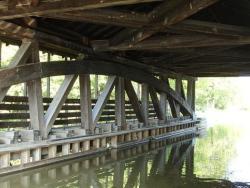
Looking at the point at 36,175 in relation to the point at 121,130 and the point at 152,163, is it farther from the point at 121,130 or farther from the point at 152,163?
the point at 121,130

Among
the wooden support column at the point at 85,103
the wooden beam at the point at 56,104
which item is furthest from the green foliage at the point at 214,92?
the wooden beam at the point at 56,104

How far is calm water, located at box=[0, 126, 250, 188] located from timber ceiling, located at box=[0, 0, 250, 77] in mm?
2816

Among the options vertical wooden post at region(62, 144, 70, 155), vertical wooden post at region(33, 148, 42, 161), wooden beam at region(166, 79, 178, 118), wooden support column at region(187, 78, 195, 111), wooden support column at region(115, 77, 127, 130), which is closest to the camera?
vertical wooden post at region(33, 148, 42, 161)

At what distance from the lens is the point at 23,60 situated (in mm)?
8570

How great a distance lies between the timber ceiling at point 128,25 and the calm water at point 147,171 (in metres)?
2.82

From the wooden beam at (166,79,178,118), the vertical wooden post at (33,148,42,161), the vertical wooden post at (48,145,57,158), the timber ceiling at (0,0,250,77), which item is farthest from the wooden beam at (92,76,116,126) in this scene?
the wooden beam at (166,79,178,118)

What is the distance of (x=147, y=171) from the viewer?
8797mm

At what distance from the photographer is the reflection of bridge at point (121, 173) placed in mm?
7375

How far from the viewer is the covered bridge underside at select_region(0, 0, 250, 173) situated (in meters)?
7.43

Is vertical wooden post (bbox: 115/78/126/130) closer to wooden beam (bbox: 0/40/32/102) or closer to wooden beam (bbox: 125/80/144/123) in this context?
wooden beam (bbox: 125/80/144/123)

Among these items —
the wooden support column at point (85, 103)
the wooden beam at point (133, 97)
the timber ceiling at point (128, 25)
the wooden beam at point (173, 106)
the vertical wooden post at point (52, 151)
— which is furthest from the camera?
the wooden beam at point (173, 106)

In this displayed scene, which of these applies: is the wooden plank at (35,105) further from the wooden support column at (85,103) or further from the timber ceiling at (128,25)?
the wooden support column at (85,103)

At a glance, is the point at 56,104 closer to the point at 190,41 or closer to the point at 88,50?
the point at 88,50

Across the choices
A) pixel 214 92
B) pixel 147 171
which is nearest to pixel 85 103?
pixel 147 171
